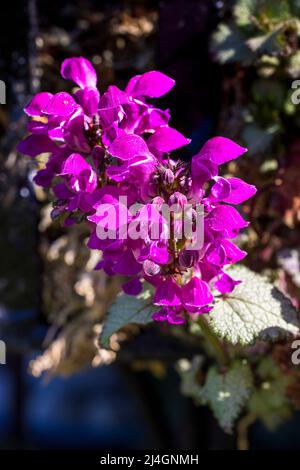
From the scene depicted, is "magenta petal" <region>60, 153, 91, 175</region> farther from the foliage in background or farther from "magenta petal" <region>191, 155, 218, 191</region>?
the foliage in background

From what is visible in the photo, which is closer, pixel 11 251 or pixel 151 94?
pixel 151 94

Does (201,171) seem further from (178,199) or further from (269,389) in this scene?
(269,389)

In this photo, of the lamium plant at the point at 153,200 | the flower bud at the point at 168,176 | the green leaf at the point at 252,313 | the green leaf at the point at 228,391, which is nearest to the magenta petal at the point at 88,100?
the lamium plant at the point at 153,200

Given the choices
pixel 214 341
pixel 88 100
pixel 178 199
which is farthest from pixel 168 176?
pixel 214 341

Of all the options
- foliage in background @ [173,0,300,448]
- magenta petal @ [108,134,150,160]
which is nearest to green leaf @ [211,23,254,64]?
foliage in background @ [173,0,300,448]
